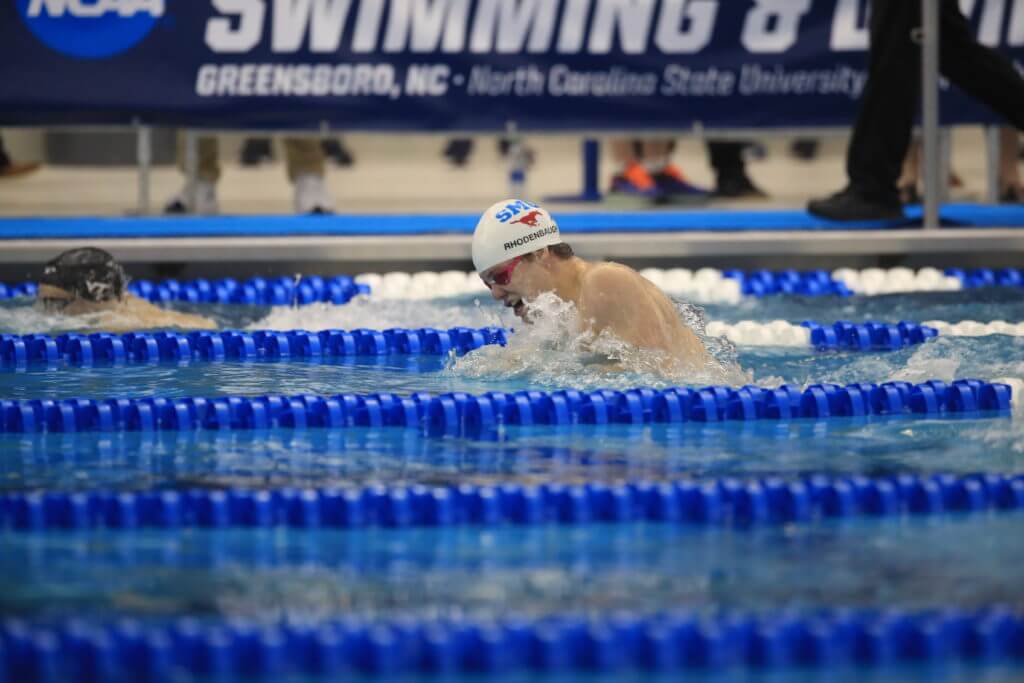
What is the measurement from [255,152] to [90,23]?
898 centimetres

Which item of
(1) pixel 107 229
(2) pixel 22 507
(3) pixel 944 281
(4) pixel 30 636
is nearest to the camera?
(4) pixel 30 636

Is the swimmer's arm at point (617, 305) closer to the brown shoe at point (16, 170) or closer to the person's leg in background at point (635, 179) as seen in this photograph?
the person's leg in background at point (635, 179)

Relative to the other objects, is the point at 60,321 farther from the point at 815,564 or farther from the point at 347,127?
the point at 815,564

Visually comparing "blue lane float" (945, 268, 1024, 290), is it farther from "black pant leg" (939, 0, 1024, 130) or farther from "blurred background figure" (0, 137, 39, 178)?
"blurred background figure" (0, 137, 39, 178)

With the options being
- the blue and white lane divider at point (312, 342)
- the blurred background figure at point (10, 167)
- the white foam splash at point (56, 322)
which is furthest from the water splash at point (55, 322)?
the blurred background figure at point (10, 167)

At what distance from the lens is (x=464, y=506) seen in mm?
2986

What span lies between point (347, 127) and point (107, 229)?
131cm

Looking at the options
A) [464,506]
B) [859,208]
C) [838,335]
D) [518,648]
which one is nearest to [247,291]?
[838,335]

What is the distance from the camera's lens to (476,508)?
2.99m

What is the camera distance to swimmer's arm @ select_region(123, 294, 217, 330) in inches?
213

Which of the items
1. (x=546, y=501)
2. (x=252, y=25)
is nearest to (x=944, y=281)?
(x=252, y=25)

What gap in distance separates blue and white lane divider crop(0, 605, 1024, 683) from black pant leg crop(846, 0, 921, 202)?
5.09 m

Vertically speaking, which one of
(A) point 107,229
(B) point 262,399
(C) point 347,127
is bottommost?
(B) point 262,399

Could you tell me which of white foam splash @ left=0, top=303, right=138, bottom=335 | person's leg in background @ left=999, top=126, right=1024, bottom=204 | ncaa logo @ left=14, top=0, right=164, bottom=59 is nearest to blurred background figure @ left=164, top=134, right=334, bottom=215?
ncaa logo @ left=14, top=0, right=164, bottom=59
